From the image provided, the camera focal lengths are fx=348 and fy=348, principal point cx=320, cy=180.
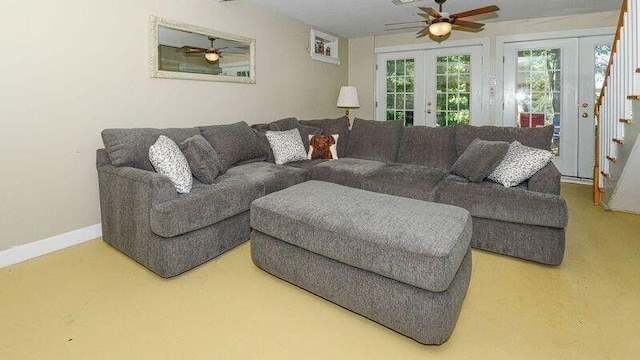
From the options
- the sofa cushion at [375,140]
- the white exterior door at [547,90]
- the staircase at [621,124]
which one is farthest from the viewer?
the white exterior door at [547,90]

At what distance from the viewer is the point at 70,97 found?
254 cm

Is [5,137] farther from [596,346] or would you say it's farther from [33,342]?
[596,346]

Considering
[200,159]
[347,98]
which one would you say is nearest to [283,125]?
[200,159]

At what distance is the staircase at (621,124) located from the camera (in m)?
2.71

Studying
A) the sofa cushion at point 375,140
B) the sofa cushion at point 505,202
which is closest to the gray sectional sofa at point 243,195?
the sofa cushion at point 505,202

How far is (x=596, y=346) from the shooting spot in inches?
59.4

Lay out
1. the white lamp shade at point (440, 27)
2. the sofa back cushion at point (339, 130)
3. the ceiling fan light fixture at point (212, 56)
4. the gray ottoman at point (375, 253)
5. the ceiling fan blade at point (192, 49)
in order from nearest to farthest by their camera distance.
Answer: the gray ottoman at point (375, 253) < the ceiling fan blade at point (192, 49) < the white lamp shade at point (440, 27) < the ceiling fan light fixture at point (212, 56) < the sofa back cushion at point (339, 130)

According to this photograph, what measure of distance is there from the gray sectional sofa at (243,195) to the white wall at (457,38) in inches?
102

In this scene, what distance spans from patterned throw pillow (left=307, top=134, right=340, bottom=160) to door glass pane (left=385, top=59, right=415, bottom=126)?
239 cm

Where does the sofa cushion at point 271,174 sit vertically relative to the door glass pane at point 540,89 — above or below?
below

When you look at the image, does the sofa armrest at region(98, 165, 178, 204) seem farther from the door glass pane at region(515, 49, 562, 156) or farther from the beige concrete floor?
the door glass pane at region(515, 49, 562, 156)

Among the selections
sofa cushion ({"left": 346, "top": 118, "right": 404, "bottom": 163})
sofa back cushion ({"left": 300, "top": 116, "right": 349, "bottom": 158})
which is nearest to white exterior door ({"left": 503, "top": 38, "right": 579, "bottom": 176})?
sofa cushion ({"left": 346, "top": 118, "right": 404, "bottom": 163})

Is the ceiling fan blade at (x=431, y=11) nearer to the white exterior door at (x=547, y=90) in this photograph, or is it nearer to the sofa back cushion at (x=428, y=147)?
the sofa back cushion at (x=428, y=147)

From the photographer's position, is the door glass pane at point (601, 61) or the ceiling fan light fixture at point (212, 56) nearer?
the ceiling fan light fixture at point (212, 56)
